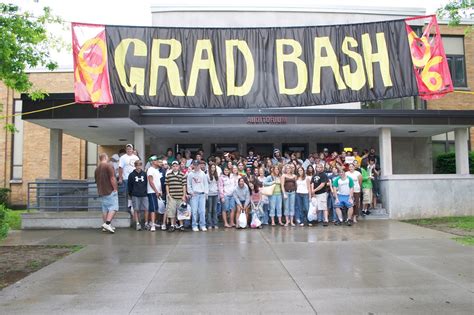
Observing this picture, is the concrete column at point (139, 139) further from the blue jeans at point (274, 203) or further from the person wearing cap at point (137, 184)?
the blue jeans at point (274, 203)

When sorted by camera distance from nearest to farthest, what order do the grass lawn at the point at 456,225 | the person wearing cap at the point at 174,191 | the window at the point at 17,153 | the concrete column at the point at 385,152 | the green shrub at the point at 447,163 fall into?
the grass lawn at the point at 456,225 < the person wearing cap at the point at 174,191 < the concrete column at the point at 385,152 < the green shrub at the point at 447,163 < the window at the point at 17,153

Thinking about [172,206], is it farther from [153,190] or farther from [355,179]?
[355,179]

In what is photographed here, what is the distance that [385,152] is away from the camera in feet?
47.2

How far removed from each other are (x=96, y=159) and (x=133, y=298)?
675 inches

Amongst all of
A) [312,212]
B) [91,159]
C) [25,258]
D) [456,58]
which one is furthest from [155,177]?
[456,58]

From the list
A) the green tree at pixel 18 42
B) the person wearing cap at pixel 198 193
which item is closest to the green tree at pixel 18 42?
the green tree at pixel 18 42

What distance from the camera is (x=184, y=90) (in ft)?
34.0

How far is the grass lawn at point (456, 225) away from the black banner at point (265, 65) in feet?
12.1

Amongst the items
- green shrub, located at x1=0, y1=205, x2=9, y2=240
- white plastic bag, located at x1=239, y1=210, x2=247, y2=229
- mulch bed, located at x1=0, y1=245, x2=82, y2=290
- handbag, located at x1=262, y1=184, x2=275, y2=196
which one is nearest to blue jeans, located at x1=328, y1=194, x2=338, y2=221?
handbag, located at x1=262, y1=184, x2=275, y2=196

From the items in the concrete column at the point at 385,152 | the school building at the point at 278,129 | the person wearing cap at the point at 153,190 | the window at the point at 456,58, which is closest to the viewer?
the person wearing cap at the point at 153,190

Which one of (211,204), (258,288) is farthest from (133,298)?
(211,204)

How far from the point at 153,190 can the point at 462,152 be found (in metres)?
11.2

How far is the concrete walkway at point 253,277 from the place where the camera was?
485 cm

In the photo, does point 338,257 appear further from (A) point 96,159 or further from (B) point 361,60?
(A) point 96,159
